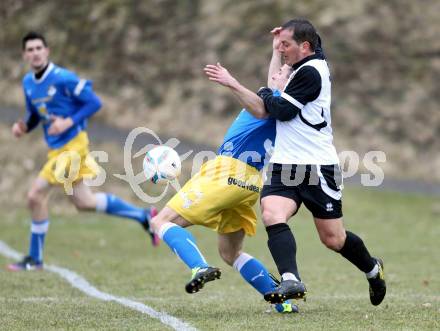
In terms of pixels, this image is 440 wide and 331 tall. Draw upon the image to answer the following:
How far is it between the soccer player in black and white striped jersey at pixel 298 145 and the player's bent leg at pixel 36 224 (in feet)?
13.8

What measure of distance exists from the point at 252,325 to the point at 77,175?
464 centimetres

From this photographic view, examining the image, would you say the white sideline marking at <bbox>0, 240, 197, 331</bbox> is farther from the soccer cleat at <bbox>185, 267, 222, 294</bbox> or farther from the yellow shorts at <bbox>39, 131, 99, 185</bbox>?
the yellow shorts at <bbox>39, 131, 99, 185</bbox>

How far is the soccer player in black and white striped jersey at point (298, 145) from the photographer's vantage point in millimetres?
6172

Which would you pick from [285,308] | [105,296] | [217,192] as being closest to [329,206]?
[217,192]

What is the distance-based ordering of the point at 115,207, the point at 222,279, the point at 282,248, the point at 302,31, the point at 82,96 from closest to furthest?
A: the point at 282,248
the point at 302,31
the point at 222,279
the point at 82,96
the point at 115,207

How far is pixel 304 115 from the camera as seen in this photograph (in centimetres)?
629

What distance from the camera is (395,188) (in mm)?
18422

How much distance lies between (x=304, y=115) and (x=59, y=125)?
4253mm

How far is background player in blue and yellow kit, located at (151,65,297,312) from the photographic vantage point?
6.31 meters

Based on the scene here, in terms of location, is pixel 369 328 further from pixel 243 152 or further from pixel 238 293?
pixel 238 293

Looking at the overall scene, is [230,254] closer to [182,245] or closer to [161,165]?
[182,245]

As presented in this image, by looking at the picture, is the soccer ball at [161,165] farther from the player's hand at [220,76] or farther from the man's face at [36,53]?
the man's face at [36,53]

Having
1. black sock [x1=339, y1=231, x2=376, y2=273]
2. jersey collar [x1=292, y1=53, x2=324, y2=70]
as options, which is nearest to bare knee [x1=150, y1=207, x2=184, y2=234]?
black sock [x1=339, y1=231, x2=376, y2=273]

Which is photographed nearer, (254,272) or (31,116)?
(254,272)
